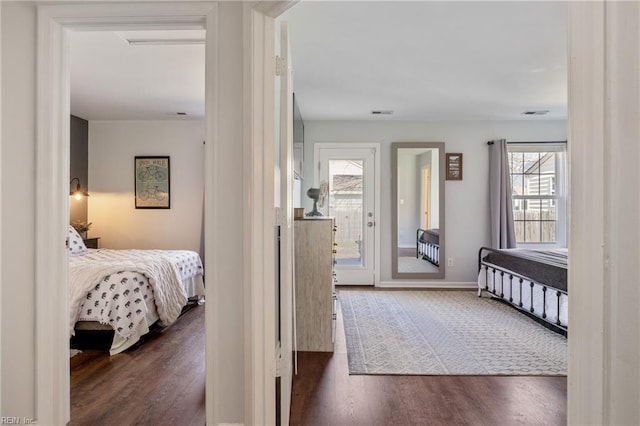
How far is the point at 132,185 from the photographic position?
5.43 m

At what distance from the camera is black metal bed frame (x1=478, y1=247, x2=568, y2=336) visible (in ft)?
10.7

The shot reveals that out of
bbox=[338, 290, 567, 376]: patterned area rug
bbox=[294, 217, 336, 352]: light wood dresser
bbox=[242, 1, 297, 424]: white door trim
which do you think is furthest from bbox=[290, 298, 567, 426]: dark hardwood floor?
bbox=[242, 1, 297, 424]: white door trim

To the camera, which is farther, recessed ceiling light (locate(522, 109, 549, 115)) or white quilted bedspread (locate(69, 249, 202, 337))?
recessed ceiling light (locate(522, 109, 549, 115))

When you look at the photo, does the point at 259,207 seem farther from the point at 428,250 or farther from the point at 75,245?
the point at 428,250

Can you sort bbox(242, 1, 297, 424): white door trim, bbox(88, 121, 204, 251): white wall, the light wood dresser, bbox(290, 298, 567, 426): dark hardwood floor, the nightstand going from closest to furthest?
bbox(242, 1, 297, 424): white door trim
bbox(290, 298, 567, 426): dark hardwood floor
the light wood dresser
the nightstand
bbox(88, 121, 204, 251): white wall

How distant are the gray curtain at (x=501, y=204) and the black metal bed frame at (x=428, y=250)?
0.79m

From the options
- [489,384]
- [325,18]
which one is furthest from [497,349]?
[325,18]

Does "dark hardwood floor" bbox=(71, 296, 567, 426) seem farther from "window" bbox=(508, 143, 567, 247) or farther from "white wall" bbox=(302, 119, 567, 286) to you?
"window" bbox=(508, 143, 567, 247)

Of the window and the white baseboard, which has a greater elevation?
the window

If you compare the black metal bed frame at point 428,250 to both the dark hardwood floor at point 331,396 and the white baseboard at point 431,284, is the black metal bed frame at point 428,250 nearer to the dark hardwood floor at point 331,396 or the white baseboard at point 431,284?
the white baseboard at point 431,284

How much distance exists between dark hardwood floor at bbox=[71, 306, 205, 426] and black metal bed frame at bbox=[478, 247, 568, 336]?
3073mm

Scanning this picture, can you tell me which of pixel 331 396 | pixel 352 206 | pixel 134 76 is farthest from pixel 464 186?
pixel 134 76

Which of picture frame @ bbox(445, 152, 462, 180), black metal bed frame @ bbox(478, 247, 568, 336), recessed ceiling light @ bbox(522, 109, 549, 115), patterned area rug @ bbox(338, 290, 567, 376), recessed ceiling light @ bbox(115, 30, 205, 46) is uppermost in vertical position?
recessed ceiling light @ bbox(522, 109, 549, 115)

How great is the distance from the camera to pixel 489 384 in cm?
235
